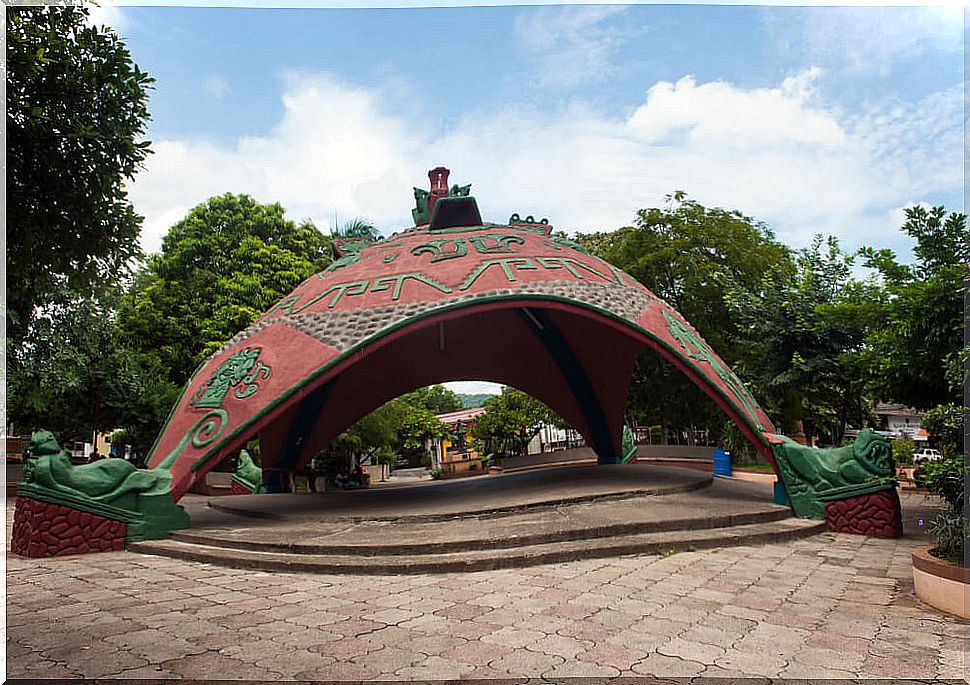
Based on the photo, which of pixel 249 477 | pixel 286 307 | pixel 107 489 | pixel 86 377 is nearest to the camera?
pixel 107 489

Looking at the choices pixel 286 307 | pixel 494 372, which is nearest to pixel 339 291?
pixel 286 307

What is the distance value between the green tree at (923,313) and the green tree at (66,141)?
6269mm

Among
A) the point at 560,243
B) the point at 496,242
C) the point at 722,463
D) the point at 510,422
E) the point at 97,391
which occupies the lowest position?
the point at 722,463

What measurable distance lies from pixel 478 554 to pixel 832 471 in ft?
14.6

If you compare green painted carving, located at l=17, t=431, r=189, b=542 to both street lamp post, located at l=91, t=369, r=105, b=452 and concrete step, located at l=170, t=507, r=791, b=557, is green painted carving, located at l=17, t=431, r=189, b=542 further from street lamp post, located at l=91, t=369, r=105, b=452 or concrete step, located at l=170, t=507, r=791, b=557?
street lamp post, located at l=91, t=369, r=105, b=452

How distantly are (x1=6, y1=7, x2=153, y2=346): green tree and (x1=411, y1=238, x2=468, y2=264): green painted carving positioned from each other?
524 cm

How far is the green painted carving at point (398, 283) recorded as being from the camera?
8.50 meters

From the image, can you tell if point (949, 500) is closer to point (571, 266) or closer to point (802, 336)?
point (571, 266)

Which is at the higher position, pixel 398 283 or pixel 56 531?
pixel 398 283

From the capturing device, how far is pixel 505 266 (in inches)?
353

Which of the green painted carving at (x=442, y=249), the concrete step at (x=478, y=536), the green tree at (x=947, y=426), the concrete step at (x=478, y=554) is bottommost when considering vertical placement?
the concrete step at (x=478, y=554)

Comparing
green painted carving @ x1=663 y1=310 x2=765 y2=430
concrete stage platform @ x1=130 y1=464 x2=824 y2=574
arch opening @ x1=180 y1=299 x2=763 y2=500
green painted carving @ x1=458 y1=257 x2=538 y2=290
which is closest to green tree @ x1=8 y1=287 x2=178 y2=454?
arch opening @ x1=180 y1=299 x2=763 y2=500

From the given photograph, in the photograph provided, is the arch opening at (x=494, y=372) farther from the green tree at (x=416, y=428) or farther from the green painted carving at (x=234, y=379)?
the green tree at (x=416, y=428)

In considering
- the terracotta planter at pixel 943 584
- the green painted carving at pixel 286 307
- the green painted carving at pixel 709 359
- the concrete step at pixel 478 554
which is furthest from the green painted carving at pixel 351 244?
the terracotta planter at pixel 943 584
